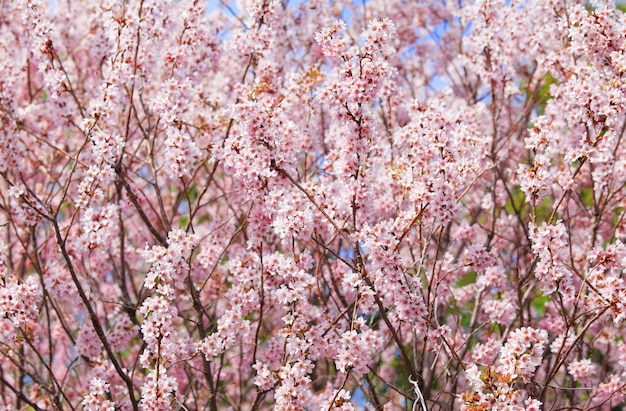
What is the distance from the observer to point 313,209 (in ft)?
16.2

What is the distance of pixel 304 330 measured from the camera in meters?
4.61

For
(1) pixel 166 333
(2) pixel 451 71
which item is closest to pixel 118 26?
(1) pixel 166 333

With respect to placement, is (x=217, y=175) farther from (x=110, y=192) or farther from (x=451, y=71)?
(x=451, y=71)

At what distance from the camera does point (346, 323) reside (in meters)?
5.56

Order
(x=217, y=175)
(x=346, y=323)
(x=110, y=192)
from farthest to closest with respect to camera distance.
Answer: (x=217, y=175)
(x=110, y=192)
(x=346, y=323)

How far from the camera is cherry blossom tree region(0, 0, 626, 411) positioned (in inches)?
176

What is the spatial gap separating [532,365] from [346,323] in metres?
1.71

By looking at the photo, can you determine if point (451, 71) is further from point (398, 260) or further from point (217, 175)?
point (398, 260)

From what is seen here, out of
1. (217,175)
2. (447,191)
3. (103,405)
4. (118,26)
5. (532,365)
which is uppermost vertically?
(217,175)

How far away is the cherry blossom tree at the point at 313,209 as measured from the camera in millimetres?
4469

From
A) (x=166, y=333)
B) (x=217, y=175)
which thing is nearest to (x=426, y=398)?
(x=166, y=333)

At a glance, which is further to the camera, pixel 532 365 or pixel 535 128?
pixel 535 128

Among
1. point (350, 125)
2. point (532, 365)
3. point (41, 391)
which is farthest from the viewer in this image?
point (41, 391)

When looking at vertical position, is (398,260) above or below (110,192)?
below
